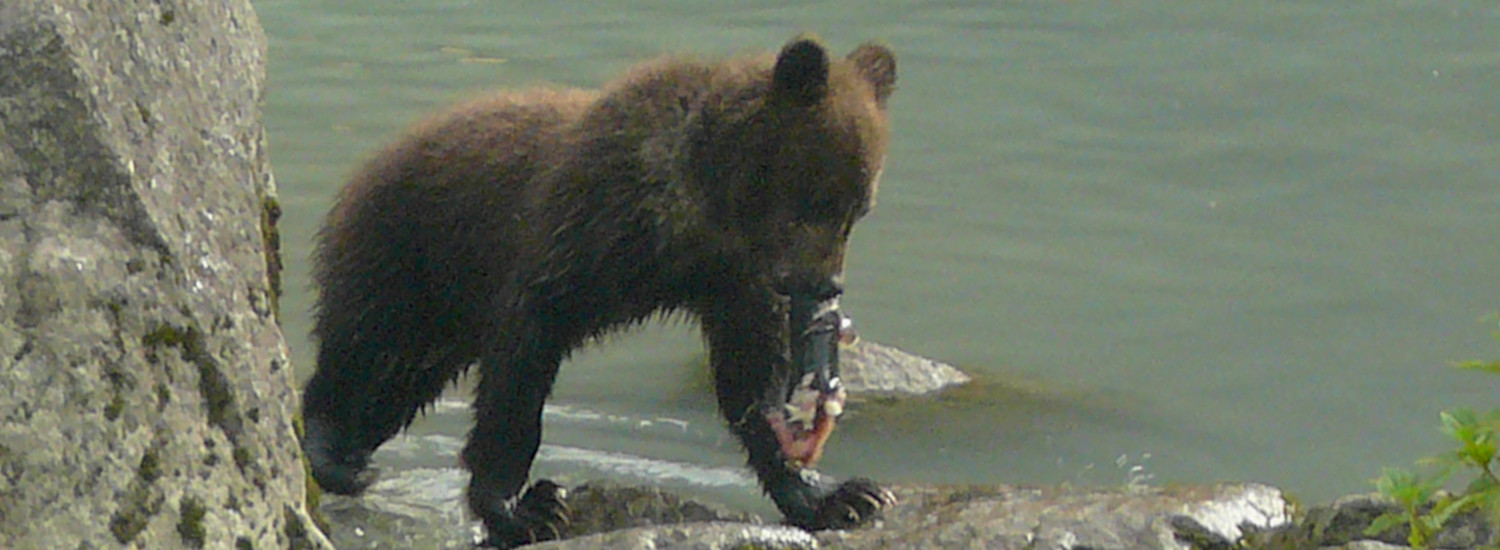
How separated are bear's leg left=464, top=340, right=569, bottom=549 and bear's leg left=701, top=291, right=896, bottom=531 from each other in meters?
0.52

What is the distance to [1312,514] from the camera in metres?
5.30

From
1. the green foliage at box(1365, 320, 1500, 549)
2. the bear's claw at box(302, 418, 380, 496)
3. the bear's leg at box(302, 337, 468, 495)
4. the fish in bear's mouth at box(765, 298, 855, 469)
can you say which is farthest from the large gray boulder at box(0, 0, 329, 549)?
the bear's claw at box(302, 418, 380, 496)

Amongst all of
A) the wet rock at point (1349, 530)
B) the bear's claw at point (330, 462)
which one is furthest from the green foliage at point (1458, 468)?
the bear's claw at point (330, 462)

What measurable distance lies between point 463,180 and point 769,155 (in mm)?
1149

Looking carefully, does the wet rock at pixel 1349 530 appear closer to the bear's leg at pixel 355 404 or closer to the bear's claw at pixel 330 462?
the bear's leg at pixel 355 404

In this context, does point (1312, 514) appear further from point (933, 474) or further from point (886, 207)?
point (886, 207)

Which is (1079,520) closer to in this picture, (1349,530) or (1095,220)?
(1349,530)

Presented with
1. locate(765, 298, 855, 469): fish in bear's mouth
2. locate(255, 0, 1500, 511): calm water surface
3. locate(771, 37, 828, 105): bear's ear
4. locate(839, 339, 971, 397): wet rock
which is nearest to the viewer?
locate(771, 37, 828, 105): bear's ear

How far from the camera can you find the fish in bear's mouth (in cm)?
588

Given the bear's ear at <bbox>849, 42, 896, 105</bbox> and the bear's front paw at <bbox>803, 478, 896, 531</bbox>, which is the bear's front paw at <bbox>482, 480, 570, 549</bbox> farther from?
the bear's ear at <bbox>849, 42, 896, 105</bbox>

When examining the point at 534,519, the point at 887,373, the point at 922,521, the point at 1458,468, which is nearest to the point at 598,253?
the point at 534,519

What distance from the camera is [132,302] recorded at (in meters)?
3.89

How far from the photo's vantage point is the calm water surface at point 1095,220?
812cm

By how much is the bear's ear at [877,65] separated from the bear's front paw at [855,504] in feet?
3.69
